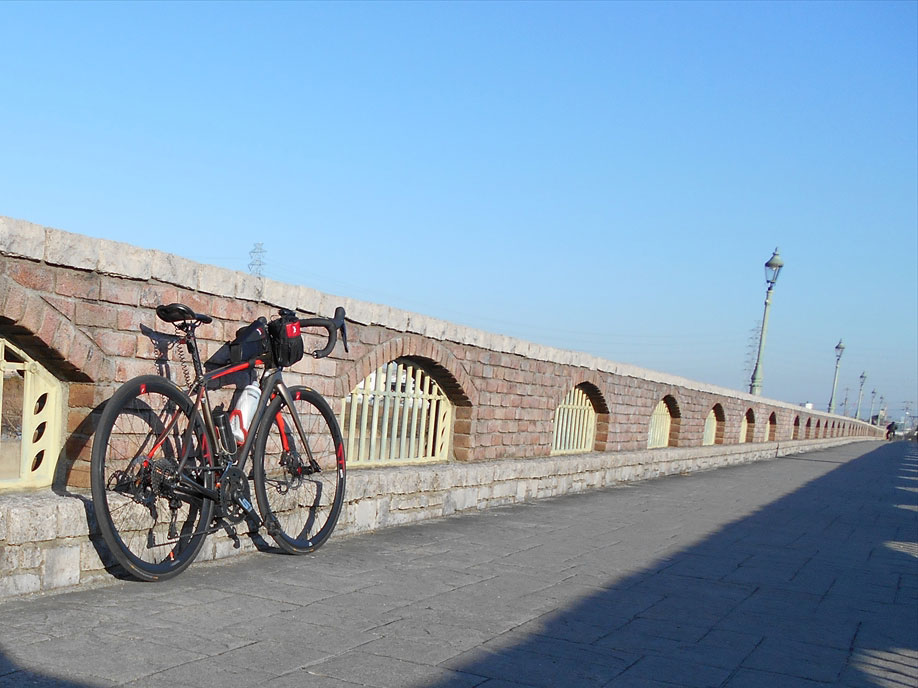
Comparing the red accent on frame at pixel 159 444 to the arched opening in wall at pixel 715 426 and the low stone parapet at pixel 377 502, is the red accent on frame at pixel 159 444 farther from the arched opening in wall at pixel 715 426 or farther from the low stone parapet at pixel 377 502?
the arched opening in wall at pixel 715 426

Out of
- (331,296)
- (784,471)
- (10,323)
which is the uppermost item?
(331,296)

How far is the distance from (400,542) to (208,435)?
193cm

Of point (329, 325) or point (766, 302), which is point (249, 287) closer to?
point (329, 325)

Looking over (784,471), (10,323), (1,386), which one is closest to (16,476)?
(1,386)

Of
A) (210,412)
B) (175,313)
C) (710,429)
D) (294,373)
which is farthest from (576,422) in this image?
(710,429)

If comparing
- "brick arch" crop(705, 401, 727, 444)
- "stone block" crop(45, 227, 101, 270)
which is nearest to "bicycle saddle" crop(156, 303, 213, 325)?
"stone block" crop(45, 227, 101, 270)

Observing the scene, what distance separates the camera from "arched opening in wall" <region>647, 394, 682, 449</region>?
15.1 m

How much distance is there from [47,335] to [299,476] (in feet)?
6.03

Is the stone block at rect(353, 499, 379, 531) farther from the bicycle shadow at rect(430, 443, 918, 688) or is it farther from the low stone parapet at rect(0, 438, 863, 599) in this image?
the bicycle shadow at rect(430, 443, 918, 688)

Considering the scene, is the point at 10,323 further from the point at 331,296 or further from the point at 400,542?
the point at 400,542

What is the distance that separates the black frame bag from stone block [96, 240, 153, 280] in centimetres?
77

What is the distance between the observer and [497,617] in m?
4.37

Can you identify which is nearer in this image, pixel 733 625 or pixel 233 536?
pixel 733 625

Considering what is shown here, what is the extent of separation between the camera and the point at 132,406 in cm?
452
